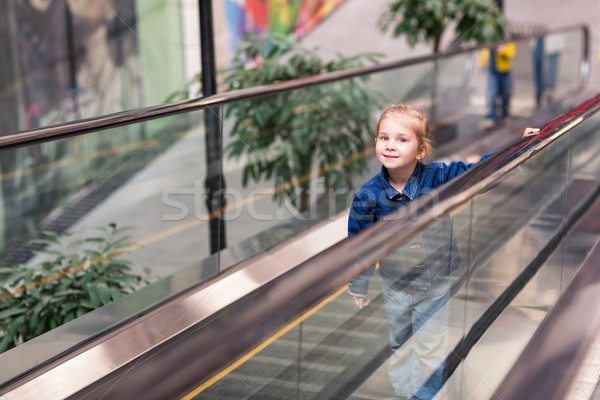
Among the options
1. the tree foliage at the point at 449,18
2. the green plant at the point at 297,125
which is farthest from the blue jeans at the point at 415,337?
the tree foliage at the point at 449,18

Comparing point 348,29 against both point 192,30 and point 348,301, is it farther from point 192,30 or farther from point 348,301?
point 348,301

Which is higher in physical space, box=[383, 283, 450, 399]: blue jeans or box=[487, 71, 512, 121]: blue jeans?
box=[487, 71, 512, 121]: blue jeans

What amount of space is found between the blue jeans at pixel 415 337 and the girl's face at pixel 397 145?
0.56 metres

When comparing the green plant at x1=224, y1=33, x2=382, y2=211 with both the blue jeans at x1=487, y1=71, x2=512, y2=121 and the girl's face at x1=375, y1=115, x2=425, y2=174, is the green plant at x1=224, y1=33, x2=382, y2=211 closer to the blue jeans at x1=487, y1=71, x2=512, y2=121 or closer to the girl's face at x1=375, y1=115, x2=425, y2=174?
the girl's face at x1=375, y1=115, x2=425, y2=174

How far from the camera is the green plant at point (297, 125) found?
15.6ft

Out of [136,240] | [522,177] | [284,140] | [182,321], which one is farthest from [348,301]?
[284,140]

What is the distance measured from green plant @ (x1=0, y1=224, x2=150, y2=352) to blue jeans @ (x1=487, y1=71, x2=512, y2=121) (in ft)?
20.4

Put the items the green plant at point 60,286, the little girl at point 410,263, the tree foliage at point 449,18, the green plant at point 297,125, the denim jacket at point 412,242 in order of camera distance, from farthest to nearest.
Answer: the tree foliage at point 449,18 → the green plant at point 297,125 → the green plant at point 60,286 → the little girl at point 410,263 → the denim jacket at point 412,242

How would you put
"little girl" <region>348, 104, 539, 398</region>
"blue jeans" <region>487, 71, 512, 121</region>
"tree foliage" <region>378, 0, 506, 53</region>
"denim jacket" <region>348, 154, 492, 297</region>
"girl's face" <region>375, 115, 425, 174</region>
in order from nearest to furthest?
"denim jacket" <region>348, 154, 492, 297</region> < "little girl" <region>348, 104, 539, 398</region> < "girl's face" <region>375, 115, 425, 174</region> < "tree foliage" <region>378, 0, 506, 53</region> < "blue jeans" <region>487, 71, 512, 121</region>

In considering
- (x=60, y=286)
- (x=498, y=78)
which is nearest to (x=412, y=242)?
(x=60, y=286)

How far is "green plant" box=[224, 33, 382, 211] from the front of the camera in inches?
187

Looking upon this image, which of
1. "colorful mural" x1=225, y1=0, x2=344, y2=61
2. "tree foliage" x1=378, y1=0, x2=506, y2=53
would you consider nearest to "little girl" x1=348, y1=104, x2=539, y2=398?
"tree foliage" x1=378, y1=0, x2=506, y2=53

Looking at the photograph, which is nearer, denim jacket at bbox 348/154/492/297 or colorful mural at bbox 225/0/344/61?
denim jacket at bbox 348/154/492/297

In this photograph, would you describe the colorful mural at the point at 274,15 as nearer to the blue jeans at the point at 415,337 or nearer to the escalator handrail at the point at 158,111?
the escalator handrail at the point at 158,111
